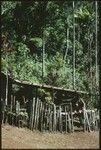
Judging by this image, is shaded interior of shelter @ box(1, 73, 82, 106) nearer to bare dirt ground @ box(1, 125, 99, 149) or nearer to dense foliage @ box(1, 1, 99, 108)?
dense foliage @ box(1, 1, 99, 108)

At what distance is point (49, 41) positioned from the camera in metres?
29.8

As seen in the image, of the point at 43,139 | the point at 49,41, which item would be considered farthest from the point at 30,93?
the point at 49,41

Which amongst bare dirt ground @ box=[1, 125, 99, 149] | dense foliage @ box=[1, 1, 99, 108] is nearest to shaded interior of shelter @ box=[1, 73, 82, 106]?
dense foliage @ box=[1, 1, 99, 108]

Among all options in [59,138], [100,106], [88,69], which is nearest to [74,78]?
[100,106]

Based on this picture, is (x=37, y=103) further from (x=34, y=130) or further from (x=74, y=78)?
(x=74, y=78)

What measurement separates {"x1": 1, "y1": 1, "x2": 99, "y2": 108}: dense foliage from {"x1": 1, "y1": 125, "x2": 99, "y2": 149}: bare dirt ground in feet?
16.3

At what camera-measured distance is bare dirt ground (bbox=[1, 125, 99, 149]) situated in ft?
46.4

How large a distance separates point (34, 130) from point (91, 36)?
1706 centimetres

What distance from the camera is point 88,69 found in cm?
2928

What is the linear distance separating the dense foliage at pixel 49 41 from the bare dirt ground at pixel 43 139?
497 centimetres

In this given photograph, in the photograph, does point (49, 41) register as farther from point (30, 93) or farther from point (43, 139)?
point (43, 139)

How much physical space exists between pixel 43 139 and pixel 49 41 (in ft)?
49.8

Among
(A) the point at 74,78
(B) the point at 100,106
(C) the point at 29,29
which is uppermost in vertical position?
(C) the point at 29,29

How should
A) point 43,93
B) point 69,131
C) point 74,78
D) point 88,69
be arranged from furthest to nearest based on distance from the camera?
1. point 88,69
2. point 74,78
3. point 43,93
4. point 69,131
